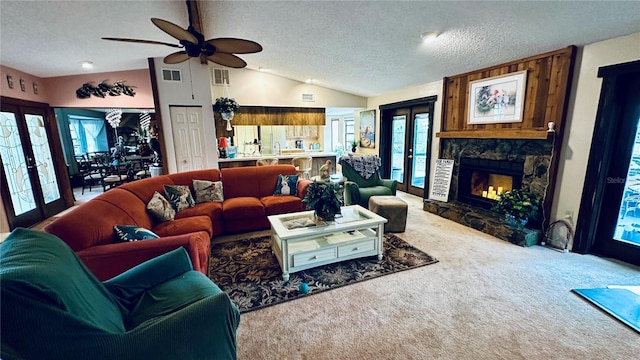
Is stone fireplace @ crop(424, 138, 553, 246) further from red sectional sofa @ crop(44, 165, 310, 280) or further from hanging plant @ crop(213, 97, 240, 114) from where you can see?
hanging plant @ crop(213, 97, 240, 114)

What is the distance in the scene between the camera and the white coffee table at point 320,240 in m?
2.53

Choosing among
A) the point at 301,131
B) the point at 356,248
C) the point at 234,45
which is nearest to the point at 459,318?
the point at 356,248

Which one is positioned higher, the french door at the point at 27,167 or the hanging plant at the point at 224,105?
the hanging plant at the point at 224,105

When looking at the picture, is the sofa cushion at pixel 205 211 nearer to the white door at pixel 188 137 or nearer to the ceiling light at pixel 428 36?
the white door at pixel 188 137

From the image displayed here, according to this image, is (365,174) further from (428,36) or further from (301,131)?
(301,131)

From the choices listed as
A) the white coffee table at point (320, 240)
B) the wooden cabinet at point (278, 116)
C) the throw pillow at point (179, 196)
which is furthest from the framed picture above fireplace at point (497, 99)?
the throw pillow at point (179, 196)

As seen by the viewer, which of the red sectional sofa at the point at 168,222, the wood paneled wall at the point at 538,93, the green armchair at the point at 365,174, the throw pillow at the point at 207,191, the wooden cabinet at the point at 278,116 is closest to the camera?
the red sectional sofa at the point at 168,222

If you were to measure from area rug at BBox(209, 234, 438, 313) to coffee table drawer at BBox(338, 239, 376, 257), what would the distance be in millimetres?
138

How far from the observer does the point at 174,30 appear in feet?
7.43

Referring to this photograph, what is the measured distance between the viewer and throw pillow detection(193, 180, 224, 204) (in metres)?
3.68

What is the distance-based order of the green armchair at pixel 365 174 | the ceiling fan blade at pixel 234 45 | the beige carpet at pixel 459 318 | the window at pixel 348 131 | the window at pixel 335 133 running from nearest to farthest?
the beige carpet at pixel 459 318 < the ceiling fan blade at pixel 234 45 < the green armchair at pixel 365 174 < the window at pixel 348 131 < the window at pixel 335 133

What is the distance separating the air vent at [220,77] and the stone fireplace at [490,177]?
16.1 ft

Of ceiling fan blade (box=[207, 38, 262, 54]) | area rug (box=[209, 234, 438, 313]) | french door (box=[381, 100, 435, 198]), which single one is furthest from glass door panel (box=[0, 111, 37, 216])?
french door (box=[381, 100, 435, 198])

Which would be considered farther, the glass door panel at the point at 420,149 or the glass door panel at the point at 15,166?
the glass door panel at the point at 420,149
